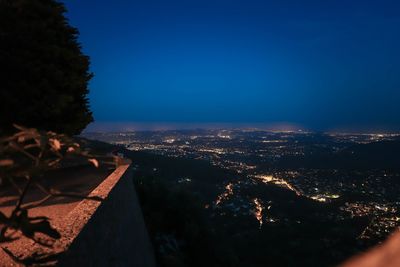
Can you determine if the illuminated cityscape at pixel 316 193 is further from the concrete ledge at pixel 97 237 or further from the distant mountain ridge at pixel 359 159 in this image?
the concrete ledge at pixel 97 237

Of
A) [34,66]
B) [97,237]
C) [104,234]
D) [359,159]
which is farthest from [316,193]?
[97,237]

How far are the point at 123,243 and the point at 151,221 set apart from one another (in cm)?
853

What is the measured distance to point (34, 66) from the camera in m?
14.5

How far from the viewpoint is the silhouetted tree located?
1388 centimetres

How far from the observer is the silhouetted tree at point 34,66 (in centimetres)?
1388

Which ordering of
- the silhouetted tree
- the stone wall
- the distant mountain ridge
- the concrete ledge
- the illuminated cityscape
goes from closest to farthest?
the concrete ledge, the stone wall, the silhouetted tree, the illuminated cityscape, the distant mountain ridge

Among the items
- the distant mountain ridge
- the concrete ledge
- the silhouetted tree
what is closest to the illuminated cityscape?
the distant mountain ridge

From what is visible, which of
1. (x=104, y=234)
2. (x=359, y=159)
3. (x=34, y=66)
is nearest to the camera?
(x=104, y=234)

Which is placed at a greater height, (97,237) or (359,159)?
(97,237)

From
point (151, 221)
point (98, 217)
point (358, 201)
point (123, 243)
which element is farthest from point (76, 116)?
point (358, 201)

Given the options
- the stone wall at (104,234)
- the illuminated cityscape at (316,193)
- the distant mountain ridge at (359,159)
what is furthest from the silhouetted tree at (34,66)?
the distant mountain ridge at (359,159)

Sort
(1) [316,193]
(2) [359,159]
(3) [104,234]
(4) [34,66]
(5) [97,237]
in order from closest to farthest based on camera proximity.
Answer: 1. (5) [97,237]
2. (3) [104,234]
3. (4) [34,66]
4. (1) [316,193]
5. (2) [359,159]

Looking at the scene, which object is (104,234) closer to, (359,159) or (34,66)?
(34,66)

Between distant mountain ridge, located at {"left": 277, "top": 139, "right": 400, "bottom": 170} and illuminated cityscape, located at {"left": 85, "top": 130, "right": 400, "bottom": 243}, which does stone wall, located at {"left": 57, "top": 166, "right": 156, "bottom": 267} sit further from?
distant mountain ridge, located at {"left": 277, "top": 139, "right": 400, "bottom": 170}
